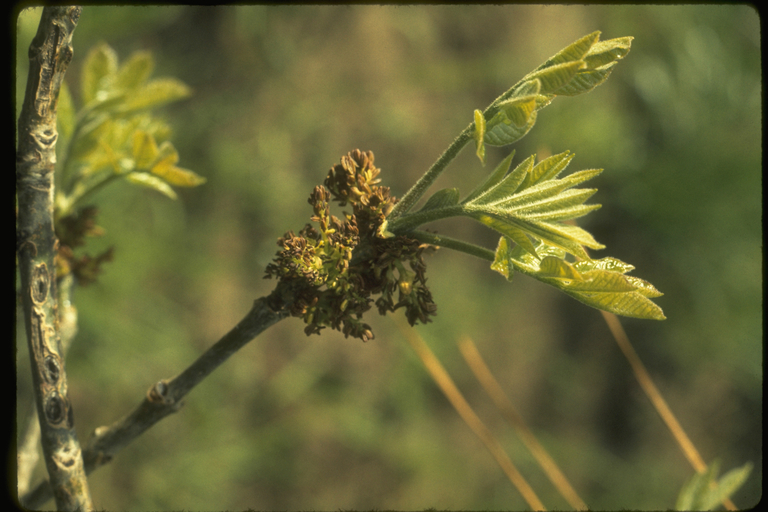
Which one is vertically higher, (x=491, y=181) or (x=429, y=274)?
(x=491, y=181)

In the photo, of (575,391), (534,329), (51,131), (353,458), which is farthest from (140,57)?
(575,391)

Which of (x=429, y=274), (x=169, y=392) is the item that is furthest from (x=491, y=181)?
(x=429, y=274)

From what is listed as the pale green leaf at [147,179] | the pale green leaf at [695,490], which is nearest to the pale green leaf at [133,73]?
the pale green leaf at [147,179]

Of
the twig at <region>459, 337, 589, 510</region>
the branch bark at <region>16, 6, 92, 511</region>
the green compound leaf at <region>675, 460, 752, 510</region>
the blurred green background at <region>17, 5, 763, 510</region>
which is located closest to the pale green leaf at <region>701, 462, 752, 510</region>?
the green compound leaf at <region>675, 460, 752, 510</region>

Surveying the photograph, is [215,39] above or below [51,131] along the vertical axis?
above

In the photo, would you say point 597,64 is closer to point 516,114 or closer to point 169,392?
point 516,114

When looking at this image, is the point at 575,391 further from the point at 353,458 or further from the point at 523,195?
the point at 523,195
